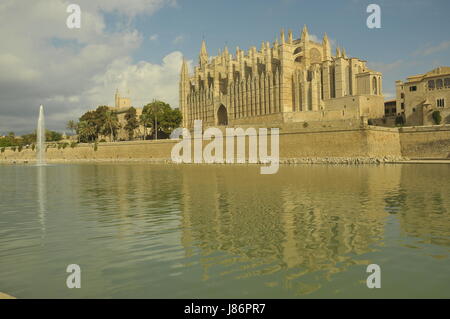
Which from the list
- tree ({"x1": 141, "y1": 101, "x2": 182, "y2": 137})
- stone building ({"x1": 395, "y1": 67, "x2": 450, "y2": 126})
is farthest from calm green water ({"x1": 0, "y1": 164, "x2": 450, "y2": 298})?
tree ({"x1": 141, "y1": 101, "x2": 182, "y2": 137})

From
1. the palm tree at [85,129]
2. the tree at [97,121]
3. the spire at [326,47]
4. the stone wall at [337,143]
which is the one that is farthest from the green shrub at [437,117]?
the palm tree at [85,129]

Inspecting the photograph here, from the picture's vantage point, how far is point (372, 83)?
4881cm

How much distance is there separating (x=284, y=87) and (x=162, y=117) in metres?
22.0

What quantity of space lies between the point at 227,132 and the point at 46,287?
142ft

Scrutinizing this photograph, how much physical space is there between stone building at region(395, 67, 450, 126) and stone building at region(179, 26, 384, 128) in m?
4.83

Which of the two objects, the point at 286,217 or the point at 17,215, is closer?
the point at 286,217

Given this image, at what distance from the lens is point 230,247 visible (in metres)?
7.03

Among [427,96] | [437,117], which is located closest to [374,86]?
[427,96]

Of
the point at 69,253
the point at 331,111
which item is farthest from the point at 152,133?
the point at 69,253

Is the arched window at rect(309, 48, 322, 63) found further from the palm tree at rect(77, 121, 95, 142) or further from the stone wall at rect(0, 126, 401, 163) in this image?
the palm tree at rect(77, 121, 95, 142)

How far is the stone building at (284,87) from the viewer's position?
49.3 meters

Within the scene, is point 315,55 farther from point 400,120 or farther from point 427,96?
point 427,96
